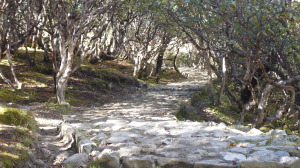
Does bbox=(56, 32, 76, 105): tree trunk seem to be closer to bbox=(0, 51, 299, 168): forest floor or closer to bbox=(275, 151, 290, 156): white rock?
bbox=(0, 51, 299, 168): forest floor

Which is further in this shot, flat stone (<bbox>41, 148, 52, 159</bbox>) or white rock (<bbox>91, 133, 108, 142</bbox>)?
white rock (<bbox>91, 133, 108, 142</bbox>)

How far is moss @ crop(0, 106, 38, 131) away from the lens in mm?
6348

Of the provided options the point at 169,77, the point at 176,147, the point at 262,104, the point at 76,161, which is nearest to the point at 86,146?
the point at 76,161

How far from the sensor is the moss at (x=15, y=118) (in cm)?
635

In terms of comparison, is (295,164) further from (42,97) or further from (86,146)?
(42,97)

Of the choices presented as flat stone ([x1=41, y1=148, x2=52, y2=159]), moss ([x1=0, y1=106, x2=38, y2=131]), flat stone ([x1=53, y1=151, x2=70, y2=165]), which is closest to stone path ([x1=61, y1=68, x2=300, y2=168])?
flat stone ([x1=53, y1=151, x2=70, y2=165])

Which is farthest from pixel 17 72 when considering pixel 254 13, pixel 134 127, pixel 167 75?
pixel 167 75

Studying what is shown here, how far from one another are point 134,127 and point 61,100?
201 inches

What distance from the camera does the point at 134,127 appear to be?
7.64m

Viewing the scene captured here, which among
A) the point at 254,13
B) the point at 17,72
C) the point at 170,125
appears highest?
the point at 254,13

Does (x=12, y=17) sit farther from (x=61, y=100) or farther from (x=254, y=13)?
(x=254, y=13)

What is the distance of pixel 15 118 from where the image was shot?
6586mm

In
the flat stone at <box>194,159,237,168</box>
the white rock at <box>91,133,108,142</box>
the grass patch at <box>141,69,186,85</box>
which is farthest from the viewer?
the grass patch at <box>141,69,186,85</box>

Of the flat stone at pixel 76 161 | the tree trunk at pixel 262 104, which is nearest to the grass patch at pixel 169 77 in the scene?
the tree trunk at pixel 262 104
